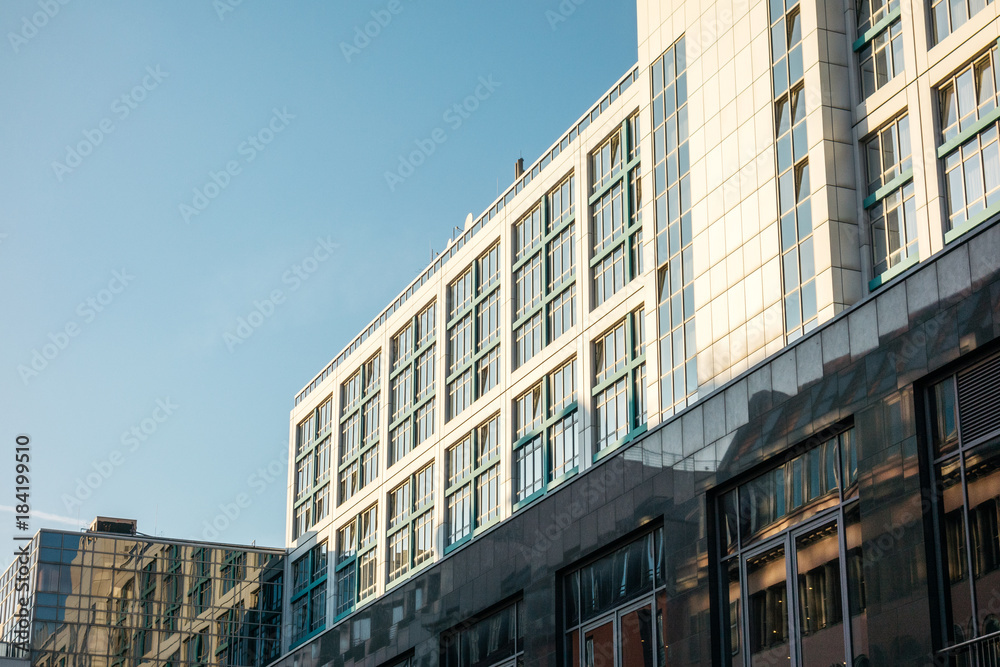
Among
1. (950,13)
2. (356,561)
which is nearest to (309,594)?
(356,561)

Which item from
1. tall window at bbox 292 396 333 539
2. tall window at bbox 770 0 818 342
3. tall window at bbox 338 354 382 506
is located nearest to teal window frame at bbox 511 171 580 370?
tall window at bbox 338 354 382 506

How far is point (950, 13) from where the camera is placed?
3978cm

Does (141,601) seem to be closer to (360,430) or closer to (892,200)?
(360,430)

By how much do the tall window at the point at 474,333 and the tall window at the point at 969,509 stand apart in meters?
44.4

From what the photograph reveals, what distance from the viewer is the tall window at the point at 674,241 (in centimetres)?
4372

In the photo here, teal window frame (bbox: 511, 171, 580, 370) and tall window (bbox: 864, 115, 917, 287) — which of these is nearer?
tall window (bbox: 864, 115, 917, 287)

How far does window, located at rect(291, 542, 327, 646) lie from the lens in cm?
8350

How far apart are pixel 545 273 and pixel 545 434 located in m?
7.72

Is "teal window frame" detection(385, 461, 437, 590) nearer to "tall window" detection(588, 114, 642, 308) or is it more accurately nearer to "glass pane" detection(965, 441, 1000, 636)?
"tall window" detection(588, 114, 642, 308)

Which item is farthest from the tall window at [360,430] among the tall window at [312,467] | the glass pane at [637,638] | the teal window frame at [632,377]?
the glass pane at [637,638]

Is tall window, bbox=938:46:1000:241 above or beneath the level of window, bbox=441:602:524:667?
above

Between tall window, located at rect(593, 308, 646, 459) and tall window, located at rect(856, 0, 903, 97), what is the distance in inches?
736

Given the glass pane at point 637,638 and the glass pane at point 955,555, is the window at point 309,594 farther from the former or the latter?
the glass pane at point 955,555

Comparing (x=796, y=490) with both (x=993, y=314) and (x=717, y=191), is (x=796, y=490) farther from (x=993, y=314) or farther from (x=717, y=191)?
(x=717, y=191)
